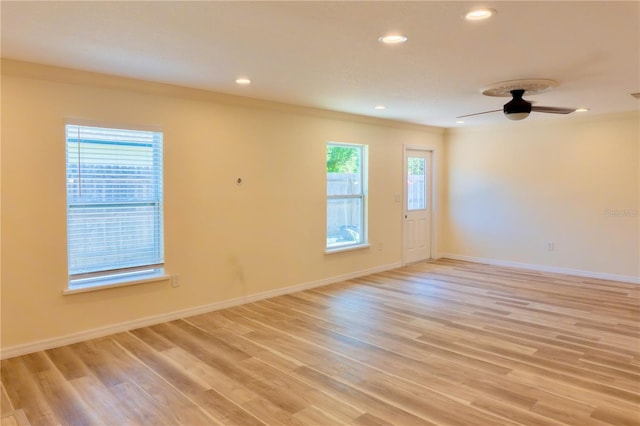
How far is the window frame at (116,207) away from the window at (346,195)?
2438 mm

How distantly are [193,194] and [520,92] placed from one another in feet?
11.4

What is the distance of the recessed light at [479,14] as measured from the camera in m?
2.40

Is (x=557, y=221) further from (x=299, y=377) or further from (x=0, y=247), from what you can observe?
(x=0, y=247)

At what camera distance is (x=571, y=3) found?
231cm

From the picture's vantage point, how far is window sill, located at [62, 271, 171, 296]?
383 centimetres

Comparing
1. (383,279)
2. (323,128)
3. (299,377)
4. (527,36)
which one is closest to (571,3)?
(527,36)

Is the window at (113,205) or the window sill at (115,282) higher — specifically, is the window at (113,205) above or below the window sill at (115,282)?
above

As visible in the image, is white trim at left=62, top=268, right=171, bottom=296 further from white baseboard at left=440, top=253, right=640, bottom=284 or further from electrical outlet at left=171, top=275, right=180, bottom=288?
white baseboard at left=440, top=253, right=640, bottom=284

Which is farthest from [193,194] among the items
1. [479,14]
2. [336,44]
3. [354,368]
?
[479,14]

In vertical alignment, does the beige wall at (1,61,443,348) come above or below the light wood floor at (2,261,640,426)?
above

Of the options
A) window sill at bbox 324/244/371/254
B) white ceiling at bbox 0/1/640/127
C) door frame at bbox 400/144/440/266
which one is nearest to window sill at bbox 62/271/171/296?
white ceiling at bbox 0/1/640/127

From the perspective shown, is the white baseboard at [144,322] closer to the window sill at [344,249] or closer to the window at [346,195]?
the window sill at [344,249]

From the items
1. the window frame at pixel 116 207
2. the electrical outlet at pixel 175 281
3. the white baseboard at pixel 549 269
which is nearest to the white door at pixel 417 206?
the white baseboard at pixel 549 269

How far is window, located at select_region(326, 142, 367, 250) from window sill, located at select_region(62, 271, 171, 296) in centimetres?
244
